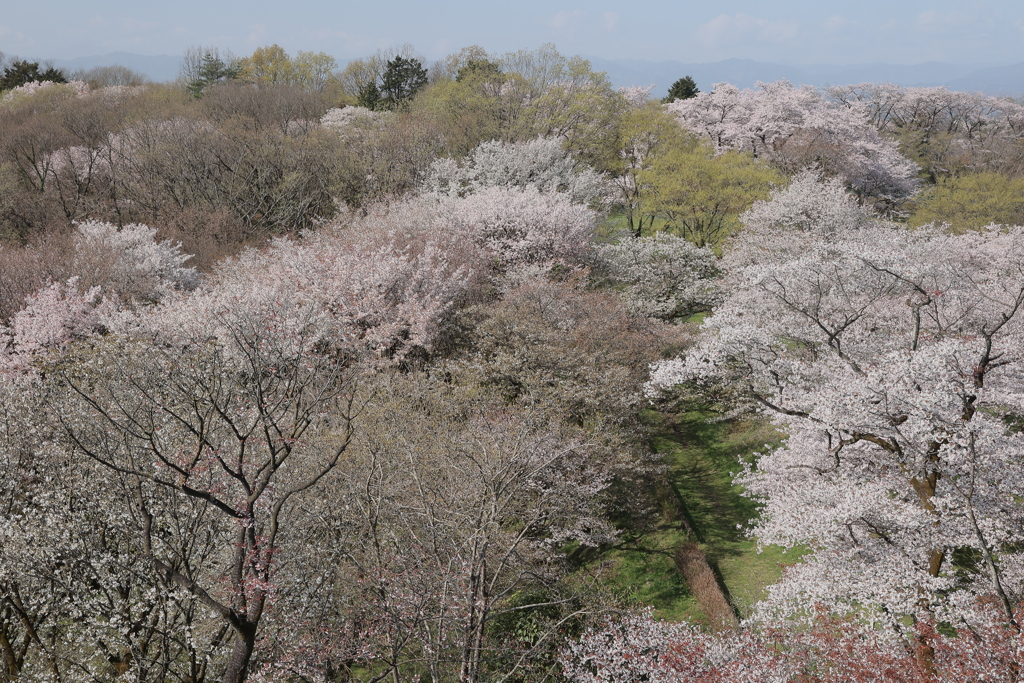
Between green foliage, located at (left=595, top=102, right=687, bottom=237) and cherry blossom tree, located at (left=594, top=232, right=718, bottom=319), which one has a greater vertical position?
green foliage, located at (left=595, top=102, right=687, bottom=237)

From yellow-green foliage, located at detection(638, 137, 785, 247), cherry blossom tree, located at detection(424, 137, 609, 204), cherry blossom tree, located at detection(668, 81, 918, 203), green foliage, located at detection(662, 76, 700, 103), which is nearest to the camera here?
cherry blossom tree, located at detection(424, 137, 609, 204)

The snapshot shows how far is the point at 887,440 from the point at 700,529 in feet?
22.8

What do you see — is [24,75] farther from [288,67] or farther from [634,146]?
[634,146]

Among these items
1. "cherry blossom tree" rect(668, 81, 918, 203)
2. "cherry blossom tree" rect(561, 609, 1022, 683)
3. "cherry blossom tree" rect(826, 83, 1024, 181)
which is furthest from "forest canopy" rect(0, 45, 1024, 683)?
"cherry blossom tree" rect(826, 83, 1024, 181)

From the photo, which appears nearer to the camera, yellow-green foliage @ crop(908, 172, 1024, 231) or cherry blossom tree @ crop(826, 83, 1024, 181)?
yellow-green foliage @ crop(908, 172, 1024, 231)

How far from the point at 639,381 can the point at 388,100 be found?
41292 mm

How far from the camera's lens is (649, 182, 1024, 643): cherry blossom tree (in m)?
Answer: 11.6

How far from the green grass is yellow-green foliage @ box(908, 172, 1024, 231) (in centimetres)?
2152

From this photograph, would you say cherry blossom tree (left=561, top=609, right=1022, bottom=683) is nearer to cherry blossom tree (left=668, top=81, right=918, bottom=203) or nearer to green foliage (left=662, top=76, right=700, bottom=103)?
cherry blossom tree (left=668, top=81, right=918, bottom=203)

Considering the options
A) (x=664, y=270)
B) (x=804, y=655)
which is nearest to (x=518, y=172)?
(x=664, y=270)

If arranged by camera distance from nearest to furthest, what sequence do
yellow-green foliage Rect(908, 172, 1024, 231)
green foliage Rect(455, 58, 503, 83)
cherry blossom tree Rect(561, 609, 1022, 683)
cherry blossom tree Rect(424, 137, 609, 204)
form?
cherry blossom tree Rect(561, 609, 1022, 683) < cherry blossom tree Rect(424, 137, 609, 204) < yellow-green foliage Rect(908, 172, 1024, 231) < green foliage Rect(455, 58, 503, 83)

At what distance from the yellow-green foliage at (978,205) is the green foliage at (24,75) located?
70352 millimetres

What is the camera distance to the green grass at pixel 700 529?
16.5 metres

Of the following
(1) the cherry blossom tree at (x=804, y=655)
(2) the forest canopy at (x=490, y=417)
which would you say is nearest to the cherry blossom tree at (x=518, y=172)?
(2) the forest canopy at (x=490, y=417)
